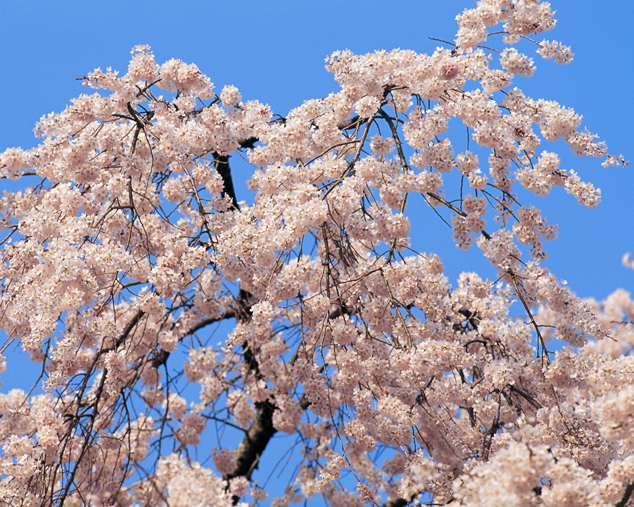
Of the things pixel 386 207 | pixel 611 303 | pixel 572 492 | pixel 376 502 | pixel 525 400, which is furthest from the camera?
pixel 611 303

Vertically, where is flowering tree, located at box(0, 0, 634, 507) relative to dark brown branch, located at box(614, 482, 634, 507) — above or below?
above

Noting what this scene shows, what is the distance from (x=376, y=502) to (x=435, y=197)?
7.98ft

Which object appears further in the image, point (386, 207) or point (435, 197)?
point (435, 197)

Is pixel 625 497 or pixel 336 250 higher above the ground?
pixel 336 250

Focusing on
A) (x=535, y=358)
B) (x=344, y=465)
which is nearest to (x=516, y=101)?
(x=535, y=358)

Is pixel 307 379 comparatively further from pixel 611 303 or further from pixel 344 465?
pixel 611 303

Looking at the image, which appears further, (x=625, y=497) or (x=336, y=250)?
(x=336, y=250)

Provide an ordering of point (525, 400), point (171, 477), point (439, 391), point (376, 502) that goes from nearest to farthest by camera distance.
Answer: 1. point (171, 477)
2. point (439, 391)
3. point (376, 502)
4. point (525, 400)

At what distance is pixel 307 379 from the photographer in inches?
196

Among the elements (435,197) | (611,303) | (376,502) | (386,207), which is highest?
(611,303)

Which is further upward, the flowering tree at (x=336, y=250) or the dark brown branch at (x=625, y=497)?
the flowering tree at (x=336, y=250)

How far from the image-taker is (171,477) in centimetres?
298

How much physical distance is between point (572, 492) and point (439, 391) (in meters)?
2.11

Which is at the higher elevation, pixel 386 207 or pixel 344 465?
pixel 386 207
